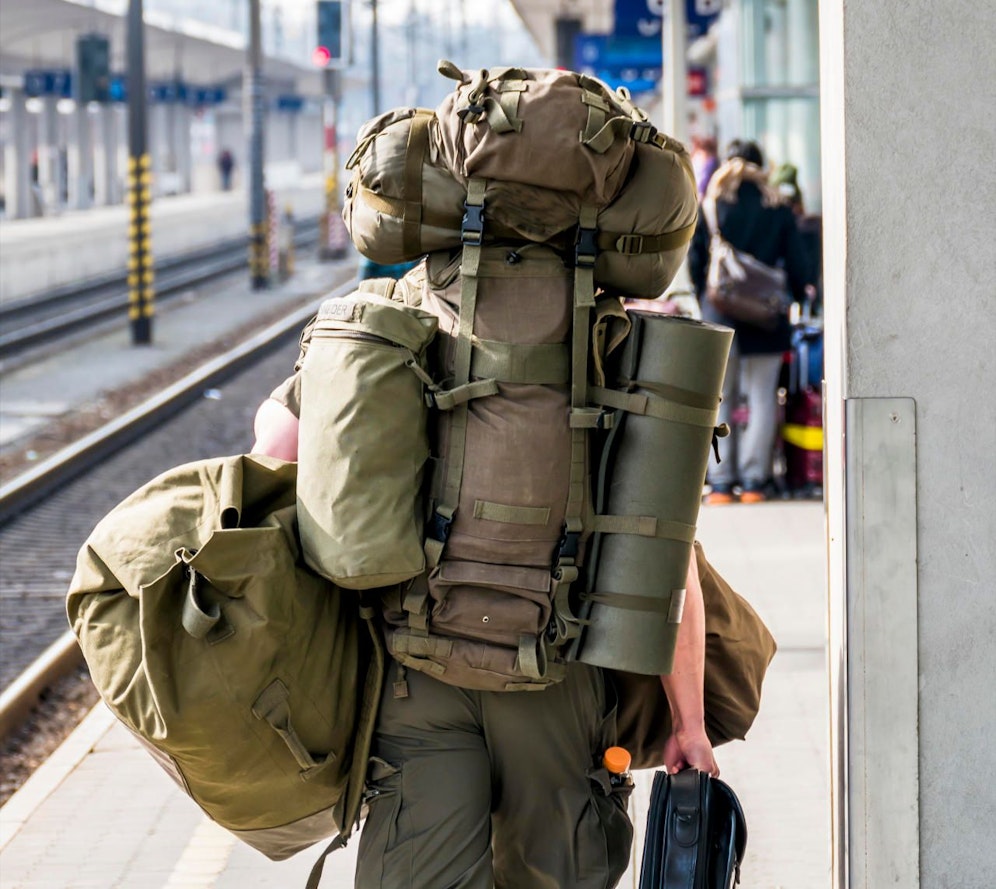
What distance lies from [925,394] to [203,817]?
2919 millimetres

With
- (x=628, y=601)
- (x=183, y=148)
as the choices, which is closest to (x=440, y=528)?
(x=628, y=601)

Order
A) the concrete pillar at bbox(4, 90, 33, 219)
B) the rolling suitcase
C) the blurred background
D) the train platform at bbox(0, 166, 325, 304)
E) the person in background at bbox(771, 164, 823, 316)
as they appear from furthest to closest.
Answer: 1. the concrete pillar at bbox(4, 90, 33, 219)
2. the train platform at bbox(0, 166, 325, 304)
3. the blurred background
4. the person in background at bbox(771, 164, 823, 316)
5. the rolling suitcase

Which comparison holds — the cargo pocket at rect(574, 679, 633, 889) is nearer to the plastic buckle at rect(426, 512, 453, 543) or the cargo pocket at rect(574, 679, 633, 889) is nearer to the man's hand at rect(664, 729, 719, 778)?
the man's hand at rect(664, 729, 719, 778)

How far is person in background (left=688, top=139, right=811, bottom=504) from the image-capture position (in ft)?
29.5

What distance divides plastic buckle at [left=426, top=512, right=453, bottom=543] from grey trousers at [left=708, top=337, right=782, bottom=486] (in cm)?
654

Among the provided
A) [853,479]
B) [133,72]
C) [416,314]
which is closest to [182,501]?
[416,314]

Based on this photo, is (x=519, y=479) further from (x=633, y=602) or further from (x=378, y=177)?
(x=378, y=177)

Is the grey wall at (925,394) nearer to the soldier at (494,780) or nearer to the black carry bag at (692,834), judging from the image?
the black carry bag at (692,834)

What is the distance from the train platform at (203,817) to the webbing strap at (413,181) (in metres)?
2.20

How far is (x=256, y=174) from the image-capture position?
30578 mm

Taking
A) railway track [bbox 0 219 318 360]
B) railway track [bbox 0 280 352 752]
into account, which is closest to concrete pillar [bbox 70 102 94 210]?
railway track [bbox 0 219 318 360]

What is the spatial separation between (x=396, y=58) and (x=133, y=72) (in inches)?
4261

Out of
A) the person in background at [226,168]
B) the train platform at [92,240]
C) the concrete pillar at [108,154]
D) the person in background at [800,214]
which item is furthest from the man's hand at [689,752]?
the person in background at [226,168]

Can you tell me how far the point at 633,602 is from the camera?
2.58 metres
